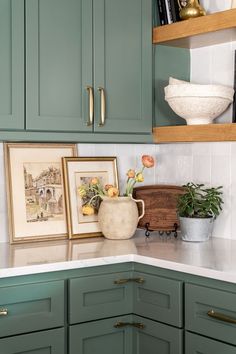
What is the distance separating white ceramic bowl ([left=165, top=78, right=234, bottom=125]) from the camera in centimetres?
→ 289

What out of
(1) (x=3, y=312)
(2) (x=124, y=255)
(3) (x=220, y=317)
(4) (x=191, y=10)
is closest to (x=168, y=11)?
(4) (x=191, y=10)

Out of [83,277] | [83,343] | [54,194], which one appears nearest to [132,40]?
[54,194]

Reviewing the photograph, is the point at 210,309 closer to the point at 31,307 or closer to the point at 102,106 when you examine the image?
the point at 31,307

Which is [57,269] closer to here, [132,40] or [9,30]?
[9,30]

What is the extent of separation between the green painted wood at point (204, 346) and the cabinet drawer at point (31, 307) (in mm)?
502

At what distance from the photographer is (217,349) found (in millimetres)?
2359

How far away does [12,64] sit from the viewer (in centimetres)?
270

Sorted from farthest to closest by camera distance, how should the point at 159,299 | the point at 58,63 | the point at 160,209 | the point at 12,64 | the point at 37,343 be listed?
1. the point at 160,209
2. the point at 58,63
3. the point at 12,64
4. the point at 159,299
5. the point at 37,343

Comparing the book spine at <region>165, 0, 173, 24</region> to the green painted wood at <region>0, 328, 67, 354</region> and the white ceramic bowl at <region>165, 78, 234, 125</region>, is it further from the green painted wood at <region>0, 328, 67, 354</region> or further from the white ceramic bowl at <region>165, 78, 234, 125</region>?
the green painted wood at <region>0, 328, 67, 354</region>

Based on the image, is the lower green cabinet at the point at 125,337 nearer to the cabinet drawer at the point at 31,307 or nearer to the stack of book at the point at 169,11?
the cabinet drawer at the point at 31,307

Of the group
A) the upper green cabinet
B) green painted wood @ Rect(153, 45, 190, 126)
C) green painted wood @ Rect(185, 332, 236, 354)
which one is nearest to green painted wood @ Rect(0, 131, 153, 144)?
the upper green cabinet

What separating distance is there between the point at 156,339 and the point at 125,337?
16 cm

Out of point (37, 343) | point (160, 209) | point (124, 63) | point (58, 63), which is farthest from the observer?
point (160, 209)

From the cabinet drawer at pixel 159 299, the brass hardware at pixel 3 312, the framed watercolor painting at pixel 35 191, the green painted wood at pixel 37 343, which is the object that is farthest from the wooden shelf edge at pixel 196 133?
the brass hardware at pixel 3 312
